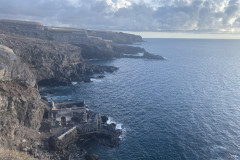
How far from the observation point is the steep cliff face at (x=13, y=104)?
41.3 metres

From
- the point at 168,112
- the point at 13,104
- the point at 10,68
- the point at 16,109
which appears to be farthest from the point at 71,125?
the point at 168,112

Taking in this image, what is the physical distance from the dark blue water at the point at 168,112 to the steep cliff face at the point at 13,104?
54.3ft

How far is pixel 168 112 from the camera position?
64938 mm

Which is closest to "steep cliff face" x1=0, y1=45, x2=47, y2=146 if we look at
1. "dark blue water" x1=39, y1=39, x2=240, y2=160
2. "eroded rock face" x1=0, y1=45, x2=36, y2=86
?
"eroded rock face" x1=0, y1=45, x2=36, y2=86

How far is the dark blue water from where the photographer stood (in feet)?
151

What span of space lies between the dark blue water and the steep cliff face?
16562 millimetres

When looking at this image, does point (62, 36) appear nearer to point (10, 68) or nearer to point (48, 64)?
point (48, 64)

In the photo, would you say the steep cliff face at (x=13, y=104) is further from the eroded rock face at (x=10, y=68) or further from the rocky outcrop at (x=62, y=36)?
the rocky outcrop at (x=62, y=36)

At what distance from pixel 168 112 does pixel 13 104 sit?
1684 inches

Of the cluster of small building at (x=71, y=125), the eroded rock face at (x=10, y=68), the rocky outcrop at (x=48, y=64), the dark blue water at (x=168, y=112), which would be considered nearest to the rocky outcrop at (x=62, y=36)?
the rocky outcrop at (x=48, y=64)

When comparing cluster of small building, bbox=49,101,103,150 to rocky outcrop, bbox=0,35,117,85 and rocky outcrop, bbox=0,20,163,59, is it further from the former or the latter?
rocky outcrop, bbox=0,20,163,59

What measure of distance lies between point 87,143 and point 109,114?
50.8ft

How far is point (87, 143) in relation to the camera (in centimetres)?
4797

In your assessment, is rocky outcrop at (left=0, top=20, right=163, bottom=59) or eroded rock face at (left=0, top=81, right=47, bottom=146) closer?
eroded rock face at (left=0, top=81, right=47, bottom=146)
